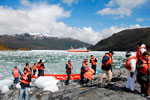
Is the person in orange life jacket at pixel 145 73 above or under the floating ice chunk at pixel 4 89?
above

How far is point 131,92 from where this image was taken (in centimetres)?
591

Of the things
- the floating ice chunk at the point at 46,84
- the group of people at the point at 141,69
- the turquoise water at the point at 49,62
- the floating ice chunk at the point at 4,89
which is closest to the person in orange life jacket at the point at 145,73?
the group of people at the point at 141,69

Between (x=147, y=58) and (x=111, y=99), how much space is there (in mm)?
2307

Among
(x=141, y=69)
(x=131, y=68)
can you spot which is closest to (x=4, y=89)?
(x=131, y=68)

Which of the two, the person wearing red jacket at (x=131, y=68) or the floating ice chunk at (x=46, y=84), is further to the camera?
the floating ice chunk at (x=46, y=84)

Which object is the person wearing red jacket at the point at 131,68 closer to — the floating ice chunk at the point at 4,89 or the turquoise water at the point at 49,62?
the floating ice chunk at the point at 4,89

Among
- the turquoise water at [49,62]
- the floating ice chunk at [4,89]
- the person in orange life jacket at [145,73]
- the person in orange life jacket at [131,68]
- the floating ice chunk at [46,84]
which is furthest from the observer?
the turquoise water at [49,62]

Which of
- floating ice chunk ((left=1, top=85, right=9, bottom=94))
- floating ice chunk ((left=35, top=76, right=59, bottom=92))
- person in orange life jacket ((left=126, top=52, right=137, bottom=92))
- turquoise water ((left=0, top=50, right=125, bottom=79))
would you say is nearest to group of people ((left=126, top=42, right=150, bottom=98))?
person in orange life jacket ((left=126, top=52, right=137, bottom=92))

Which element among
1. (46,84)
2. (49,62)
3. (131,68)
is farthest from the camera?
(49,62)

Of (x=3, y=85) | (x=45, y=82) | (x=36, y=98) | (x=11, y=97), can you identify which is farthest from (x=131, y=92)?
(x=3, y=85)

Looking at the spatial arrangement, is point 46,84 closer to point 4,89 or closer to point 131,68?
point 4,89

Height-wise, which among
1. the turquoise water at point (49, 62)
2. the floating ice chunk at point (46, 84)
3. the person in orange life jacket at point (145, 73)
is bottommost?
the turquoise water at point (49, 62)

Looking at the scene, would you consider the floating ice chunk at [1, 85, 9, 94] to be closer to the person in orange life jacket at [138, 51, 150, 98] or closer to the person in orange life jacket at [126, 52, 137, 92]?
the person in orange life jacket at [126, 52, 137, 92]

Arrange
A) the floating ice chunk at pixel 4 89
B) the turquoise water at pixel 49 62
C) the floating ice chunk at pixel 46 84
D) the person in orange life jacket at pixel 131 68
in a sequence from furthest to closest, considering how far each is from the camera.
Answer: the turquoise water at pixel 49 62 < the floating ice chunk at pixel 4 89 < the floating ice chunk at pixel 46 84 < the person in orange life jacket at pixel 131 68
